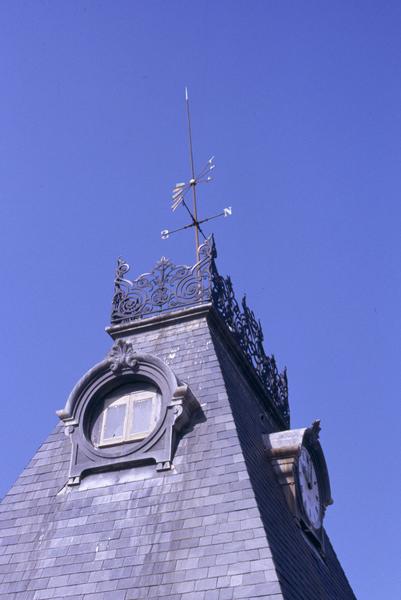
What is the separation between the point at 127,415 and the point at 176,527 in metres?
2.67

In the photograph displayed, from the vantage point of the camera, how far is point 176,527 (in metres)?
10.1

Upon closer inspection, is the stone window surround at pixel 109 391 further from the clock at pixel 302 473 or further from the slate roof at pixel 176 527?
the clock at pixel 302 473

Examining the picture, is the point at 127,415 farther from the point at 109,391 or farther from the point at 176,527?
the point at 176,527

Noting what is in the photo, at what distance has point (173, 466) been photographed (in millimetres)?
11164

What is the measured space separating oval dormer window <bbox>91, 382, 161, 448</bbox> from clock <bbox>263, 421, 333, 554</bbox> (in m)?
2.13

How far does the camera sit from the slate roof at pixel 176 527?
9258mm

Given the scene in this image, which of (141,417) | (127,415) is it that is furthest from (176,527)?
(127,415)

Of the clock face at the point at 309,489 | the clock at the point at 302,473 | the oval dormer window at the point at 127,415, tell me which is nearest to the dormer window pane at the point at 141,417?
the oval dormer window at the point at 127,415

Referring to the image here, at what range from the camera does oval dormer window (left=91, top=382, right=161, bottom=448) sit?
39.4 ft

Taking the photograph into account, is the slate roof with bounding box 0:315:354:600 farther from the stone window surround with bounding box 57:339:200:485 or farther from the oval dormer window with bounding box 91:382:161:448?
the oval dormer window with bounding box 91:382:161:448

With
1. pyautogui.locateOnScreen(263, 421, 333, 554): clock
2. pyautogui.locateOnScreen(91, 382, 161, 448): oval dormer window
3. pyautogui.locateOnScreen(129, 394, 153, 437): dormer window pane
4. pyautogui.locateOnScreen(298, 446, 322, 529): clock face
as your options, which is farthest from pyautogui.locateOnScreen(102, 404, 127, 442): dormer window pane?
pyautogui.locateOnScreen(298, 446, 322, 529): clock face

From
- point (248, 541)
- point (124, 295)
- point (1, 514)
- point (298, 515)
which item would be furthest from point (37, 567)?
point (124, 295)

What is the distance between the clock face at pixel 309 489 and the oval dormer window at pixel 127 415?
109 inches

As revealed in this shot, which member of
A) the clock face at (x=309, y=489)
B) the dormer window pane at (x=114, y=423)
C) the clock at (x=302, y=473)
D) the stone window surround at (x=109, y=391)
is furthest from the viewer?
the clock face at (x=309, y=489)
